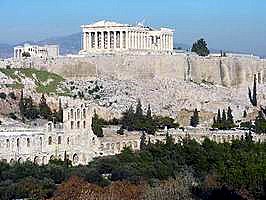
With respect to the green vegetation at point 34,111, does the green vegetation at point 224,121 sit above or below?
below

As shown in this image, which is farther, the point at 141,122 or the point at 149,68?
the point at 149,68

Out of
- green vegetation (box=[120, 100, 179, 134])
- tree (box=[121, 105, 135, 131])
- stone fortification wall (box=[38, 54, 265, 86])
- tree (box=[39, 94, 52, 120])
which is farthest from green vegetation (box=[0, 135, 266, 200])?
stone fortification wall (box=[38, 54, 265, 86])

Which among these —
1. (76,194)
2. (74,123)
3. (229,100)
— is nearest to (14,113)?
(74,123)

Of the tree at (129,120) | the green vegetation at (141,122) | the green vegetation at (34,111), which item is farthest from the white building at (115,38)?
the green vegetation at (34,111)

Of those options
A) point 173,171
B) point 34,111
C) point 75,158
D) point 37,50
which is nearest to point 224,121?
point 34,111

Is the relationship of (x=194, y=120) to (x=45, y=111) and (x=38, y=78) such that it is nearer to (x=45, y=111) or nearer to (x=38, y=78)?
(x=45, y=111)

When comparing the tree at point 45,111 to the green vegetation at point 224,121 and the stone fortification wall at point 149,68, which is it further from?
the stone fortification wall at point 149,68
